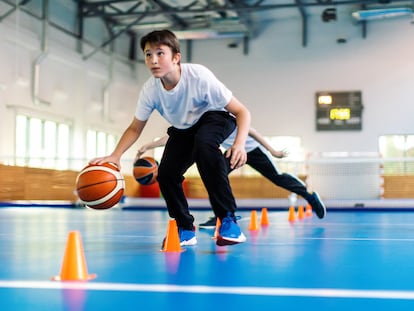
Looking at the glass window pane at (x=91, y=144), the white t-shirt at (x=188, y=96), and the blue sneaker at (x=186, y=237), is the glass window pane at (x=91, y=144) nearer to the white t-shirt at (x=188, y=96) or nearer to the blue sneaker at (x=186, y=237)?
the blue sneaker at (x=186, y=237)

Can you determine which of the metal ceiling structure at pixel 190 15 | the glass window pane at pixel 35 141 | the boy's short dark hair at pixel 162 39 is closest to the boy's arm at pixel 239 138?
the boy's short dark hair at pixel 162 39

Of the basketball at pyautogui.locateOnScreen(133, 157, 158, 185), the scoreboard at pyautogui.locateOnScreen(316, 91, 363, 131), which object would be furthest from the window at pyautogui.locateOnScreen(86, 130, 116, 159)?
the basketball at pyautogui.locateOnScreen(133, 157, 158, 185)

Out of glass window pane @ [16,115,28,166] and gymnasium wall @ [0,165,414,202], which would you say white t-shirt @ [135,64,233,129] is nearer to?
gymnasium wall @ [0,165,414,202]

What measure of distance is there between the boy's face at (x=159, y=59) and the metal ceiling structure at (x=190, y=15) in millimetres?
14478

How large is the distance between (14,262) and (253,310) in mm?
1704

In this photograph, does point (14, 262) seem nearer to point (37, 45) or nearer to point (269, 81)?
point (37, 45)

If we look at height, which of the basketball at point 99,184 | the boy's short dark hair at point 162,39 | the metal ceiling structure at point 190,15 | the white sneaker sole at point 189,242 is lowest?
the white sneaker sole at point 189,242

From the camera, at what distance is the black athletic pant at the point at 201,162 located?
137 inches

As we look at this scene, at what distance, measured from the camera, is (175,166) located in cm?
379

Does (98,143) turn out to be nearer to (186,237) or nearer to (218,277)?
(186,237)

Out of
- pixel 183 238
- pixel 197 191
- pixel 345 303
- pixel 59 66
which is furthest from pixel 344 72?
pixel 345 303

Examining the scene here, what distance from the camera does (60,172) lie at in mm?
16172

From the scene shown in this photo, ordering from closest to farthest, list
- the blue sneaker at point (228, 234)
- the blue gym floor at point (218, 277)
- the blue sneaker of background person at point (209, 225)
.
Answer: the blue gym floor at point (218, 277) → the blue sneaker at point (228, 234) → the blue sneaker of background person at point (209, 225)

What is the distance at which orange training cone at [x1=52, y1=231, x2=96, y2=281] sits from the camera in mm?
2463
